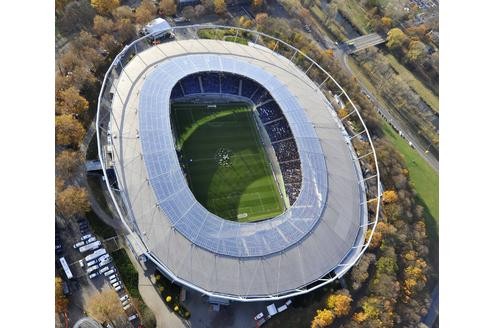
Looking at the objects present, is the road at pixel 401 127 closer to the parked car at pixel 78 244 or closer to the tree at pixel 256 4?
the tree at pixel 256 4

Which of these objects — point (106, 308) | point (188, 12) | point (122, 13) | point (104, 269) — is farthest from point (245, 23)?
point (106, 308)

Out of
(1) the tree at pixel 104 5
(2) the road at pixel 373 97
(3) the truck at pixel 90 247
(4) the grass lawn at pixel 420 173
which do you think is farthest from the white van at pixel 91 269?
(2) the road at pixel 373 97

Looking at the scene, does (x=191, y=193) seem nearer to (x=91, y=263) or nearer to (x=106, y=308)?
(x=91, y=263)

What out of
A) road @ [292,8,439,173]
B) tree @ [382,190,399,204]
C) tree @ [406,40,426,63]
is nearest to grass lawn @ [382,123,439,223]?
road @ [292,8,439,173]

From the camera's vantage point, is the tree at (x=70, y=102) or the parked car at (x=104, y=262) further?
the tree at (x=70, y=102)

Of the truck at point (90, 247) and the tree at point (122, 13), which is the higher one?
the tree at point (122, 13)

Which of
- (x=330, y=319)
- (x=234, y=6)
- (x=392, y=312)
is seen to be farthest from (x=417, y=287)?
(x=234, y=6)
